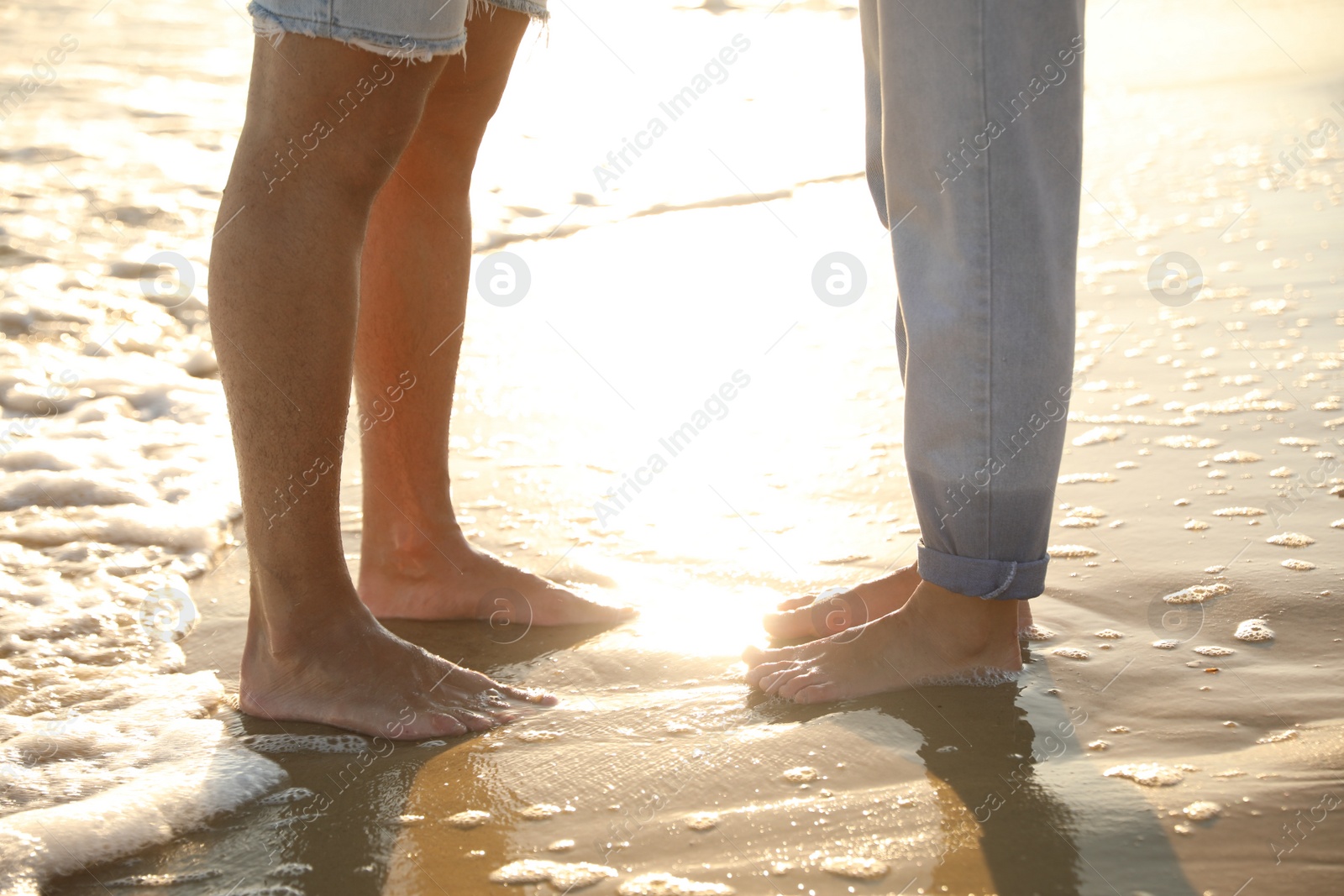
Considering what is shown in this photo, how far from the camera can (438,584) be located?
6.72 feet

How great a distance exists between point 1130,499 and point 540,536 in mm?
1160

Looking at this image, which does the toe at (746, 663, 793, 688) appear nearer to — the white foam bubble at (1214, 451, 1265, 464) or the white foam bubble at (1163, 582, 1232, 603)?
the white foam bubble at (1163, 582, 1232, 603)

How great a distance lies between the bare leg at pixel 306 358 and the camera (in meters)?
1.50

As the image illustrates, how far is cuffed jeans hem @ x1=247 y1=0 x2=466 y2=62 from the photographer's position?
1.42 m

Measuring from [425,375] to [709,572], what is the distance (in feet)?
2.05

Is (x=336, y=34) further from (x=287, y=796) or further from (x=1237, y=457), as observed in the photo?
(x=1237, y=457)

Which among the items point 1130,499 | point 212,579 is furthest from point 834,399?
point 212,579

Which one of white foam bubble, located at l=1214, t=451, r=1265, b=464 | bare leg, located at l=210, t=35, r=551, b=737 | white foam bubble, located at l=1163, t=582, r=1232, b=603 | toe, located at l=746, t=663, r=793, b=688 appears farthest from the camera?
white foam bubble, located at l=1214, t=451, r=1265, b=464

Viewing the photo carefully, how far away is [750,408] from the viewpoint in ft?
9.60

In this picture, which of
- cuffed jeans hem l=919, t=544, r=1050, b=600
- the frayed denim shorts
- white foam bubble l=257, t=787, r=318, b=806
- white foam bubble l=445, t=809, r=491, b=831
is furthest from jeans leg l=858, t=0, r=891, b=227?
white foam bubble l=257, t=787, r=318, b=806

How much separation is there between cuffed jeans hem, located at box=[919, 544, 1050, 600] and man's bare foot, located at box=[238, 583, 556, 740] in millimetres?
613

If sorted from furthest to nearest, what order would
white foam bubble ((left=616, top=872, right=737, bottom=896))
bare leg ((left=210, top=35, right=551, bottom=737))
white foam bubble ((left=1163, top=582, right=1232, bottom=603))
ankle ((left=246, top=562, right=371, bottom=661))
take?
white foam bubble ((left=1163, top=582, right=1232, bottom=603)), ankle ((left=246, top=562, right=371, bottom=661)), bare leg ((left=210, top=35, right=551, bottom=737)), white foam bubble ((left=616, top=872, right=737, bottom=896))

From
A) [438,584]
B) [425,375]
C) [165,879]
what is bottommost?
[165,879]

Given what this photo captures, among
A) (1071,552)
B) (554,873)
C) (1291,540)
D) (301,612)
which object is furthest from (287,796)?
(1291,540)
